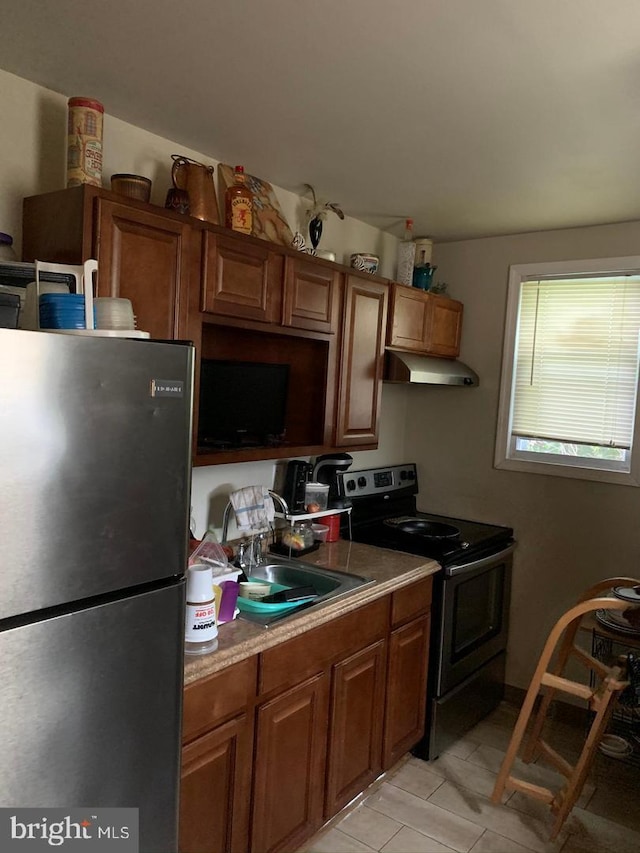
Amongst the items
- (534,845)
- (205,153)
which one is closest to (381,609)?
(534,845)

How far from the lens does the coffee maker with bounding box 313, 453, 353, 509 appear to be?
2.88 meters

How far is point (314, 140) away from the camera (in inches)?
84.7

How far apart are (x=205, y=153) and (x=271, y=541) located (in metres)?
1.58

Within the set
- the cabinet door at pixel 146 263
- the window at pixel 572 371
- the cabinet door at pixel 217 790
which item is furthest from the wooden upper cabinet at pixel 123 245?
the window at pixel 572 371

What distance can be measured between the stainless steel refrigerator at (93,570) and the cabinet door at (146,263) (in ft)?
1.75

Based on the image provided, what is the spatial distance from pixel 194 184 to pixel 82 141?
42 centimetres

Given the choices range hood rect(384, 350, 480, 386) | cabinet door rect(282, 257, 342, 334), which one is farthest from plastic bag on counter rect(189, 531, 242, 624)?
range hood rect(384, 350, 480, 386)

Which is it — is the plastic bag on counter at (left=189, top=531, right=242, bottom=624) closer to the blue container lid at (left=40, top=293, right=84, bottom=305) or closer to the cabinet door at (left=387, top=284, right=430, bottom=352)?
the blue container lid at (left=40, top=293, right=84, bottom=305)

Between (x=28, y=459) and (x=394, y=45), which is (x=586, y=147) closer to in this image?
(x=394, y=45)

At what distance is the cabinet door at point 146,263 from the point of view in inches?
65.7

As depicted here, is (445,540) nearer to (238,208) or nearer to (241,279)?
(241,279)

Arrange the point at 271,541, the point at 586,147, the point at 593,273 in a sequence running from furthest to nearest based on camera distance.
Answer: the point at 593,273 < the point at 271,541 < the point at 586,147

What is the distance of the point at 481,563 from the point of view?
9.43 feet

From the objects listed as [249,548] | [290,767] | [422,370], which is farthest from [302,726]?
[422,370]
